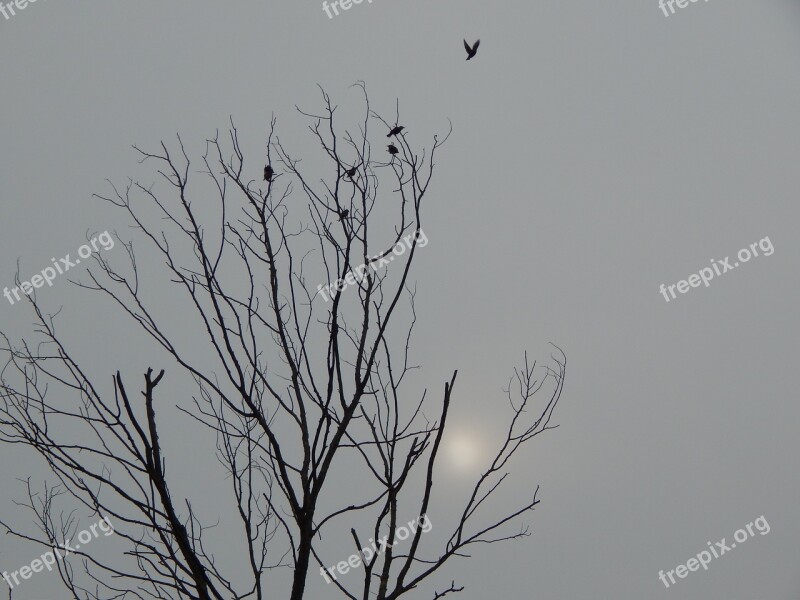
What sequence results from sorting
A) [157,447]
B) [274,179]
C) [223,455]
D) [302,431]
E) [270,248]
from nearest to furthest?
[157,447] → [302,431] → [270,248] → [274,179] → [223,455]

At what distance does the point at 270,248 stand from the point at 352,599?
41.2 inches

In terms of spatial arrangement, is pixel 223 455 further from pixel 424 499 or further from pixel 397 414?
pixel 424 499

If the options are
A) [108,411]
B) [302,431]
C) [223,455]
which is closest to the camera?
[108,411]

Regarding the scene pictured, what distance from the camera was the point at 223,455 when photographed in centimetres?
272

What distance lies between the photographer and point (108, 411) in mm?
1796

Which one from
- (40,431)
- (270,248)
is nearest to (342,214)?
(270,248)

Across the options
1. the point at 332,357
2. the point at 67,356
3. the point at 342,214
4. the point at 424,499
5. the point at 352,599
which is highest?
the point at 342,214

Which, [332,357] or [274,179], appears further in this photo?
[274,179]

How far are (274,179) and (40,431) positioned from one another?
1.09 metres

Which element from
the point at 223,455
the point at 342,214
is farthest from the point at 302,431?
the point at 223,455

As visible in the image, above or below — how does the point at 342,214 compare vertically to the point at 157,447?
above

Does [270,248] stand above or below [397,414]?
above

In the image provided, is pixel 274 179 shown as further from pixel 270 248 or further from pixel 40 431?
pixel 40 431

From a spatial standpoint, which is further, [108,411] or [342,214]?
[342,214]
